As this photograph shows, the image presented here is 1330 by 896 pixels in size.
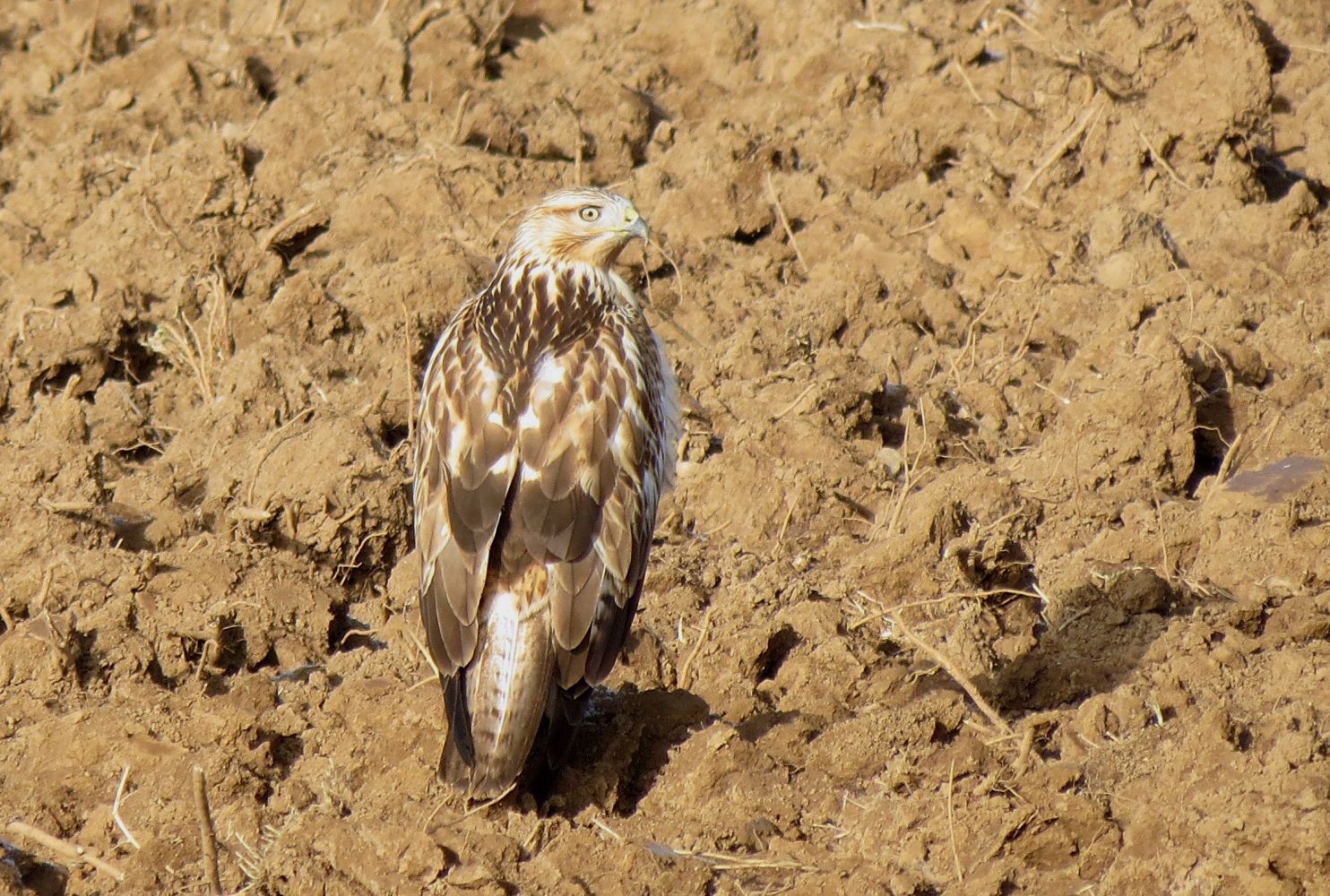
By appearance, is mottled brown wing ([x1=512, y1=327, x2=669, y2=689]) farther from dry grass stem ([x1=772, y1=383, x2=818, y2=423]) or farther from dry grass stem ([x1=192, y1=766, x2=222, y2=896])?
dry grass stem ([x1=772, y1=383, x2=818, y2=423])

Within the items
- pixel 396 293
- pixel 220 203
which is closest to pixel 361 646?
pixel 396 293

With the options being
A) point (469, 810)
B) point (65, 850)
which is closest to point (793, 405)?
point (469, 810)

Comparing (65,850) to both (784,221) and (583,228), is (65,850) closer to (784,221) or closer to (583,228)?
(583,228)

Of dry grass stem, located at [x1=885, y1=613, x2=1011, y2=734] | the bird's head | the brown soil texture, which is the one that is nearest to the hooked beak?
the bird's head

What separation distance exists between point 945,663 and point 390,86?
5202 millimetres

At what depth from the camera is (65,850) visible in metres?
Result: 5.51

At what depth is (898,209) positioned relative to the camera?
29.8 ft

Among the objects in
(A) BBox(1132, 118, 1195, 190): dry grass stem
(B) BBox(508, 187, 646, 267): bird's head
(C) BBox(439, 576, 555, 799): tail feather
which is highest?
(B) BBox(508, 187, 646, 267): bird's head

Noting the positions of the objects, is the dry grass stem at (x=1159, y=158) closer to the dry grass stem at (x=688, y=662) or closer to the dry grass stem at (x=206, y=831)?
the dry grass stem at (x=688, y=662)

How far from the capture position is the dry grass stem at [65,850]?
17.9ft

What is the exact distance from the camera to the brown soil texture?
5.66m

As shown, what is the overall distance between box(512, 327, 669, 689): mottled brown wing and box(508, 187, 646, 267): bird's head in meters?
0.51

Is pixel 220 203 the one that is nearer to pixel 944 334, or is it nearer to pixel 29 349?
pixel 29 349

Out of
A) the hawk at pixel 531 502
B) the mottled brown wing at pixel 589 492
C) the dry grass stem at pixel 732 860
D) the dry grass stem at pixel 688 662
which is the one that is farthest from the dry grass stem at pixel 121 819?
the dry grass stem at pixel 688 662
